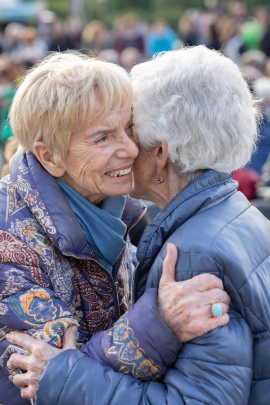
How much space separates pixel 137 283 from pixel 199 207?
430 mm

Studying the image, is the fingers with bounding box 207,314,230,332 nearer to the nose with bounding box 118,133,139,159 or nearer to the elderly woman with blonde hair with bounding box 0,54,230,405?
the elderly woman with blonde hair with bounding box 0,54,230,405

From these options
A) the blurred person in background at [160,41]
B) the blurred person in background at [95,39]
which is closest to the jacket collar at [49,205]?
the blurred person in background at [160,41]

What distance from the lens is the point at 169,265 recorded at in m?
1.70

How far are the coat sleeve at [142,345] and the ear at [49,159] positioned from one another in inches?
28.5

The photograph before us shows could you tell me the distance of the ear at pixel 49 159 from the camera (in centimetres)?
204

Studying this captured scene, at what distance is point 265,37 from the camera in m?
10.3

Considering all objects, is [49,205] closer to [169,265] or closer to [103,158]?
[103,158]

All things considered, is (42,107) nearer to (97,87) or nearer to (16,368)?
(97,87)

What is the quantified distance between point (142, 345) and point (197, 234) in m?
0.46

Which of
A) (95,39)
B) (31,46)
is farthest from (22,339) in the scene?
(95,39)

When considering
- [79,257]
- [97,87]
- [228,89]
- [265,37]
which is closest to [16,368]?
[79,257]

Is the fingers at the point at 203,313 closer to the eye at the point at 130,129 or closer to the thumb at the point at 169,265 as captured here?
the thumb at the point at 169,265

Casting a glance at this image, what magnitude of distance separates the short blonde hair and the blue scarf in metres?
0.22

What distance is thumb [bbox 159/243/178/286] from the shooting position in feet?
5.57
